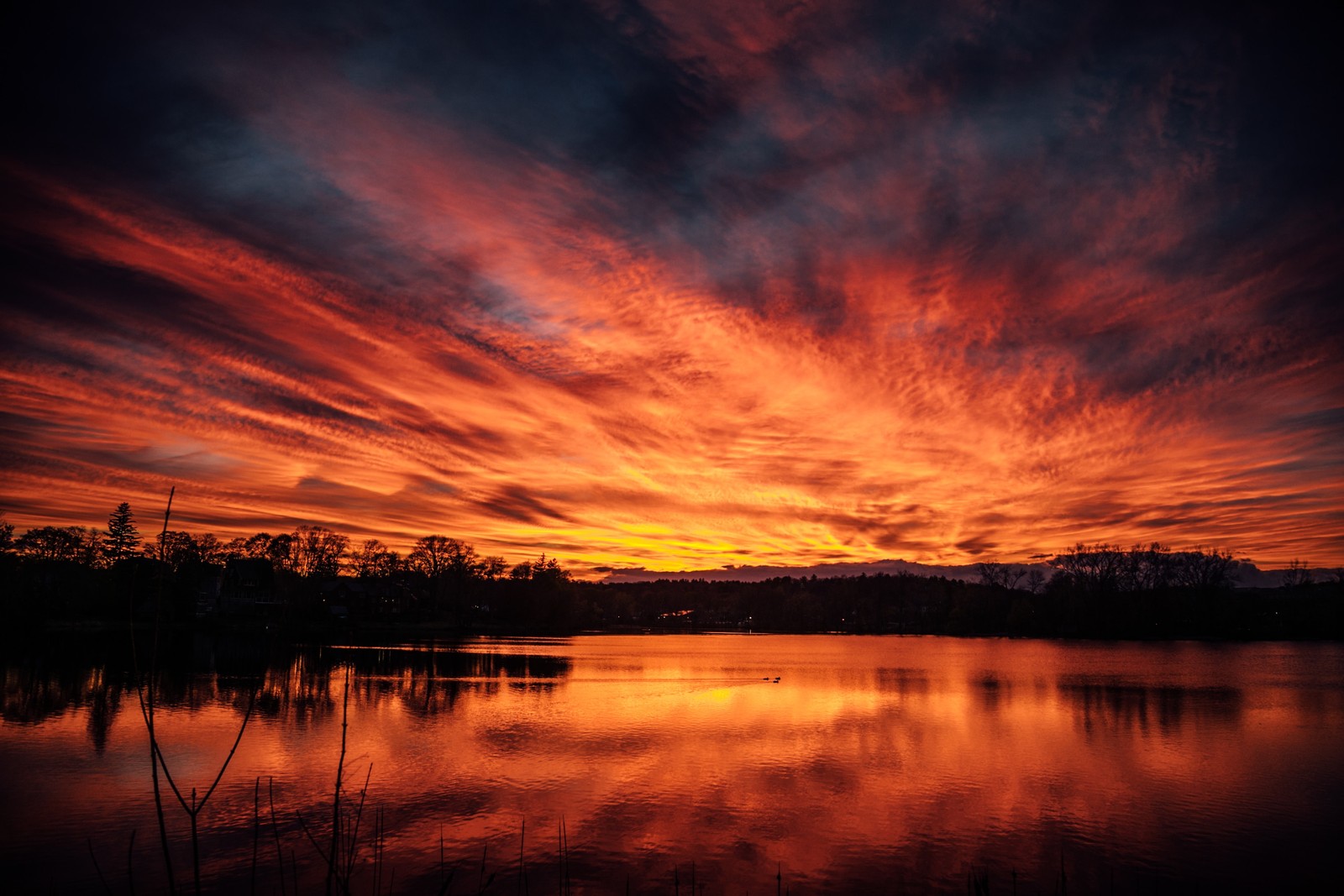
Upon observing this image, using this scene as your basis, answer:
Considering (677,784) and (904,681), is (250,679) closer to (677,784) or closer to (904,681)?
(677,784)

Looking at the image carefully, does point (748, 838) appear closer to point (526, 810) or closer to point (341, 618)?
point (526, 810)

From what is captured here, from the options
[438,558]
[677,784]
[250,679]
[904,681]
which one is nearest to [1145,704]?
[904,681]

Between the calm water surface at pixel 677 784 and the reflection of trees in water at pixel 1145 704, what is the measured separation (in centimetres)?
47

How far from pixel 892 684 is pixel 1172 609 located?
129m

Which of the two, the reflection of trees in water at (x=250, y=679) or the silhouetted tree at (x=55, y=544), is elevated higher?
the silhouetted tree at (x=55, y=544)


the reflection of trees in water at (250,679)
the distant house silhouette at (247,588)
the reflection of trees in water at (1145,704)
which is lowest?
the reflection of trees in water at (250,679)

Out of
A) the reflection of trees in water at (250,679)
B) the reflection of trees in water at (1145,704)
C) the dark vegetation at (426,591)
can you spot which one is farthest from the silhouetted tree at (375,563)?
the reflection of trees in water at (1145,704)

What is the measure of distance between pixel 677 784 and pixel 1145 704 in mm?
44792

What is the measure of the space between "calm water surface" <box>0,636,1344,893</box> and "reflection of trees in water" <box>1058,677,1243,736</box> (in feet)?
1.53

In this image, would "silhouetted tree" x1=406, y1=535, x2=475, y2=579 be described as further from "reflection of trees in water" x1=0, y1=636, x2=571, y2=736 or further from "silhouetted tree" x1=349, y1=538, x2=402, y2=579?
"reflection of trees in water" x1=0, y1=636, x2=571, y2=736

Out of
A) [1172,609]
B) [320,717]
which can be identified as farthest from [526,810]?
[1172,609]

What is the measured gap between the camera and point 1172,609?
166 metres

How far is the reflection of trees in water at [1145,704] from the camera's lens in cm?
4888

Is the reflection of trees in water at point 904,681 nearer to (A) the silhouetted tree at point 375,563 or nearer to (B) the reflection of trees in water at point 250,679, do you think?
(B) the reflection of trees in water at point 250,679
